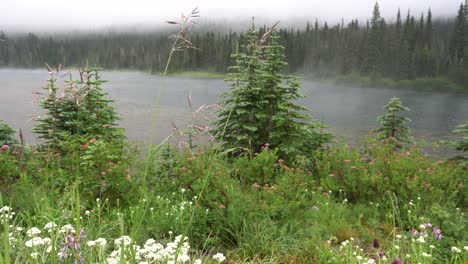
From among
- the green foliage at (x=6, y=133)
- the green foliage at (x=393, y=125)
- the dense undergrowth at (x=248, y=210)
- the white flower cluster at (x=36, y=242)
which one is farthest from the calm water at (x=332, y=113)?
the white flower cluster at (x=36, y=242)

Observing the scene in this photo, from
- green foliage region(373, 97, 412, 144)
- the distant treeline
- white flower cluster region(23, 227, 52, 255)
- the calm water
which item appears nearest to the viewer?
white flower cluster region(23, 227, 52, 255)

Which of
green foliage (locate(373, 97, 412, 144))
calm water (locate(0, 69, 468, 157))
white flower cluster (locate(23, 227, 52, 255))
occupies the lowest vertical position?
calm water (locate(0, 69, 468, 157))

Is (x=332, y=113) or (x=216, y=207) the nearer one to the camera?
(x=216, y=207)

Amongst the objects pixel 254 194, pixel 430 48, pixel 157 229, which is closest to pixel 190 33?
pixel 157 229

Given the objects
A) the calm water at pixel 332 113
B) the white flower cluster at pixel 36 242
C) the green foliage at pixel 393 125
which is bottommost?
the calm water at pixel 332 113

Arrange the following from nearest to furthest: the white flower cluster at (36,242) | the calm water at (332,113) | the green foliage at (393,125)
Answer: the white flower cluster at (36,242)
the green foliage at (393,125)
the calm water at (332,113)

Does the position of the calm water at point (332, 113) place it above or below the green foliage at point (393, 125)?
below

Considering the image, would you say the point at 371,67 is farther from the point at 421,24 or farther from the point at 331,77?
the point at 421,24

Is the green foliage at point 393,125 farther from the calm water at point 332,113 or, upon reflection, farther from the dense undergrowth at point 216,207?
the calm water at point 332,113

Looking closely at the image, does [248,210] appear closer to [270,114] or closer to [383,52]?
[270,114]

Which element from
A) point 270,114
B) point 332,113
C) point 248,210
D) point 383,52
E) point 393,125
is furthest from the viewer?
point 383,52

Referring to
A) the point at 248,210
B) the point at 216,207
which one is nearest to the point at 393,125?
the point at 248,210

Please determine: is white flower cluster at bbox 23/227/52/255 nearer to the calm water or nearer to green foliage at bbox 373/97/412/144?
green foliage at bbox 373/97/412/144

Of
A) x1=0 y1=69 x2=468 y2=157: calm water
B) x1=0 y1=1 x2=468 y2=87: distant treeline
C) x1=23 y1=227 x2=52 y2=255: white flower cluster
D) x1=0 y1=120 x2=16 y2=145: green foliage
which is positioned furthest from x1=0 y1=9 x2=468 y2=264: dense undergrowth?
x1=0 y1=1 x2=468 y2=87: distant treeline
